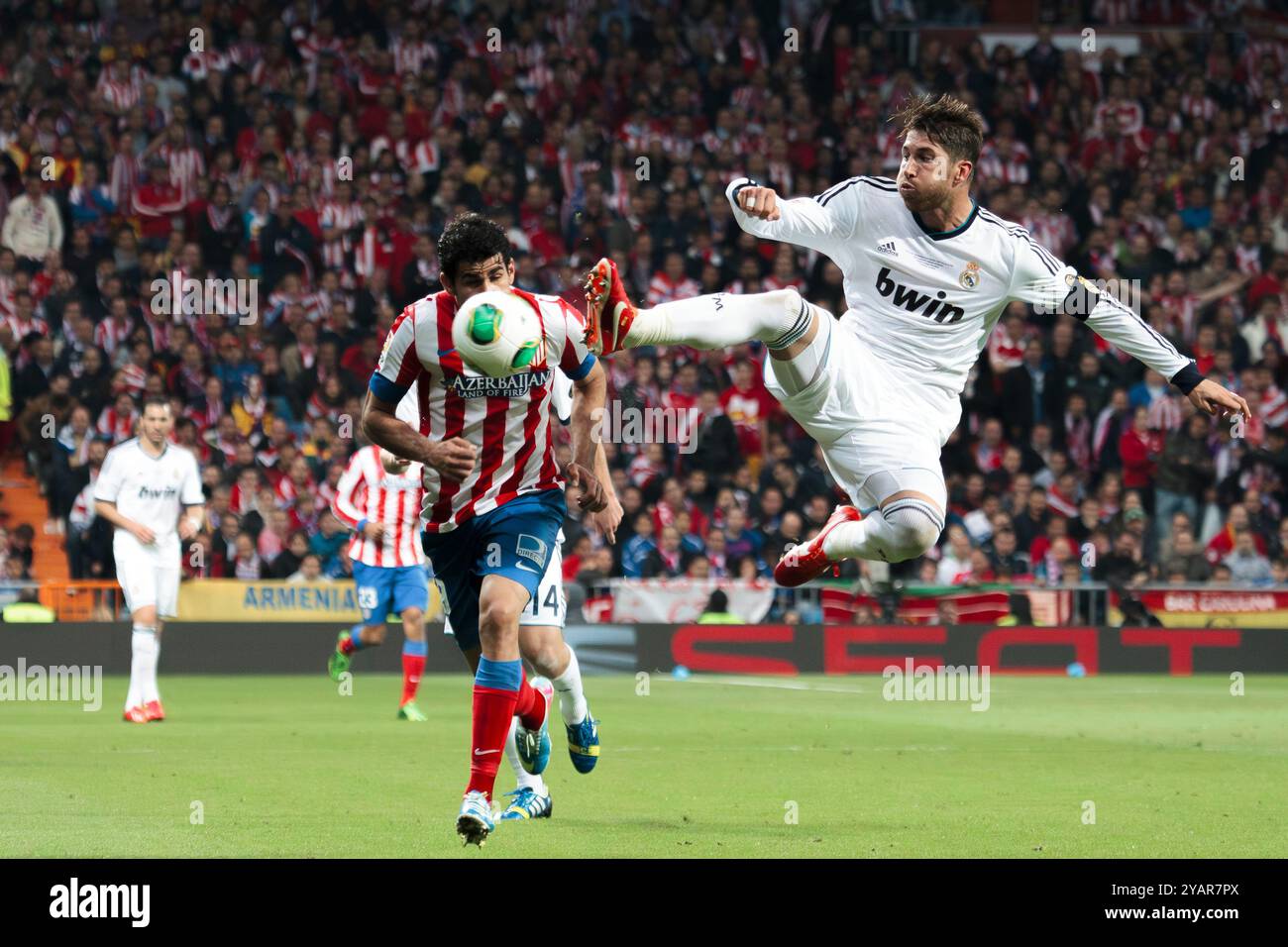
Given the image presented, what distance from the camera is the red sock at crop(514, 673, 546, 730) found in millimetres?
8320

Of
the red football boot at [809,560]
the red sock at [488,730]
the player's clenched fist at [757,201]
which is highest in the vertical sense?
the player's clenched fist at [757,201]

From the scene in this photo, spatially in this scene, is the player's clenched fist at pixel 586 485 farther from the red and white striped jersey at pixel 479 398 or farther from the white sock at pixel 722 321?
the white sock at pixel 722 321

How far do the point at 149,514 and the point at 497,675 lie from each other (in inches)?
299

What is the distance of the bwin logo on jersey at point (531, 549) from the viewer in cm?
785

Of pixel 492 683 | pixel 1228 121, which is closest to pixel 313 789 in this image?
pixel 492 683

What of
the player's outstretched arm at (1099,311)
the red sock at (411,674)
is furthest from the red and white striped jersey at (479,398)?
the red sock at (411,674)

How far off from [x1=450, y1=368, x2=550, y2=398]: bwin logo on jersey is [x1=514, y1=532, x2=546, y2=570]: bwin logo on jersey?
23.2 inches

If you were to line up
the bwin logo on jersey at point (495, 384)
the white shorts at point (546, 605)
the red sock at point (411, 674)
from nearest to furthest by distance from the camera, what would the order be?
the bwin logo on jersey at point (495, 384) → the white shorts at point (546, 605) → the red sock at point (411, 674)

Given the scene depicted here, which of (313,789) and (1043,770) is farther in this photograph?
(1043,770)

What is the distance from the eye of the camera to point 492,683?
25.0 ft

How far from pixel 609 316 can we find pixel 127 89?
57.8 ft

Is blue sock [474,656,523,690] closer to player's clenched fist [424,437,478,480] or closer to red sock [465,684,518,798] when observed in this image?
red sock [465,684,518,798]

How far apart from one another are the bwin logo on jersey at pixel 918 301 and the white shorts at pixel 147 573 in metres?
7.58
